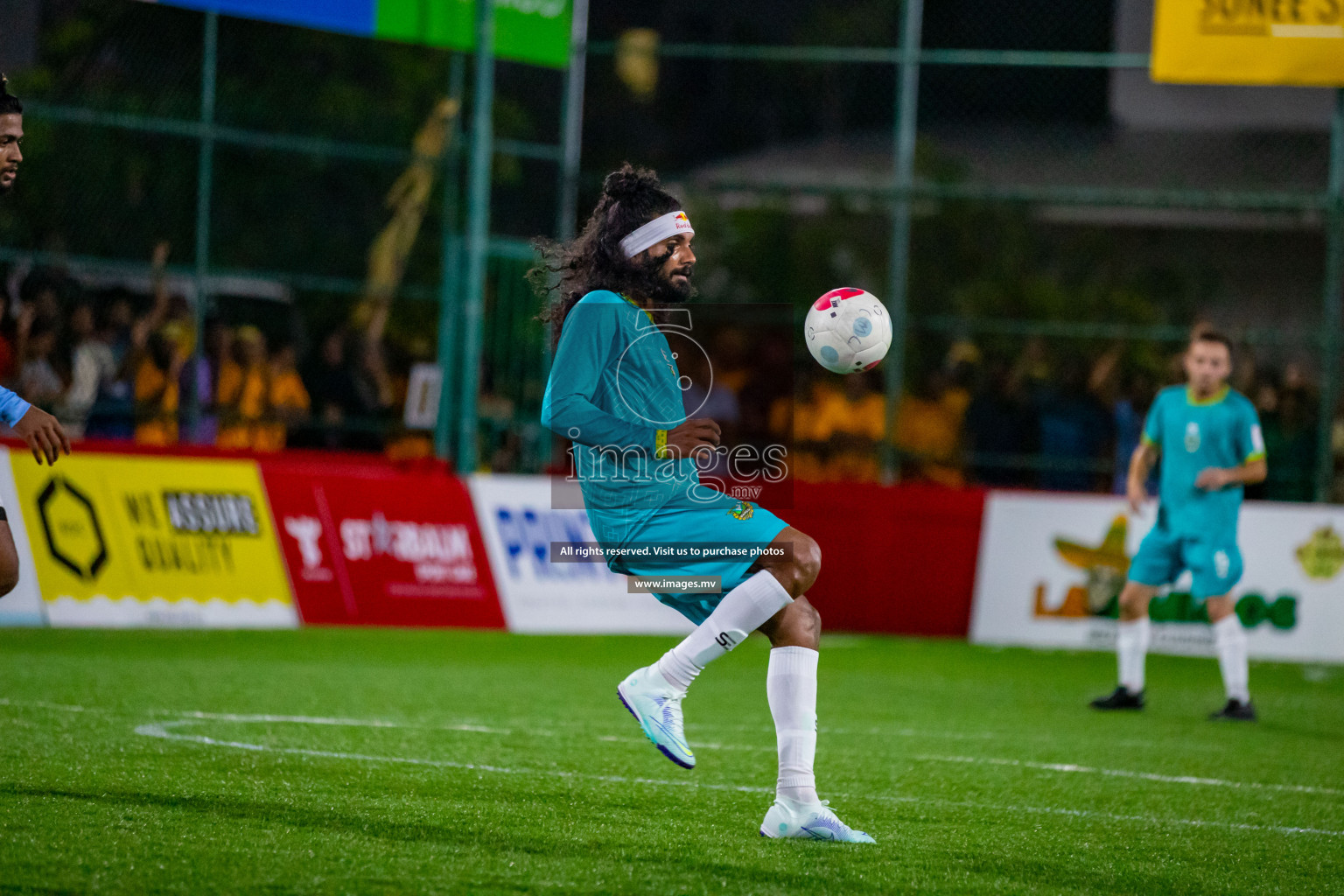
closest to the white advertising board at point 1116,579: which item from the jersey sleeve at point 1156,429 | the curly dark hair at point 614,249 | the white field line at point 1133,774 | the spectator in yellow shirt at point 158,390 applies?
the jersey sleeve at point 1156,429

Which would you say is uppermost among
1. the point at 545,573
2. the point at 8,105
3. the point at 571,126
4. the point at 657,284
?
the point at 571,126

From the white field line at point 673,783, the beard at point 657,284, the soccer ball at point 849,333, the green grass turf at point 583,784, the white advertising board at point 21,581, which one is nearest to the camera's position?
the green grass turf at point 583,784

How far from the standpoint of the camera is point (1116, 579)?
14312mm

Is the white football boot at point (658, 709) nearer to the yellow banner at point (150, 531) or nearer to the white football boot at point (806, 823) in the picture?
the white football boot at point (806, 823)

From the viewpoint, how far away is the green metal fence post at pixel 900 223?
1548cm

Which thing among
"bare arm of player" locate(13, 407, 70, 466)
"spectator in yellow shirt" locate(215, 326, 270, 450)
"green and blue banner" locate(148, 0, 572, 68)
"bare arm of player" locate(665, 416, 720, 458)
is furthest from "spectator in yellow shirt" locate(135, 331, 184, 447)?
"bare arm of player" locate(665, 416, 720, 458)

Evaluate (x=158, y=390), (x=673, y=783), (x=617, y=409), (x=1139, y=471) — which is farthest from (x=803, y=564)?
(x=158, y=390)

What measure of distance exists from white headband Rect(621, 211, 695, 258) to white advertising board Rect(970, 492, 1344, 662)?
28.8 feet

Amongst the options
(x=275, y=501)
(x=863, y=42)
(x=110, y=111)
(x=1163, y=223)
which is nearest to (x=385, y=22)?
(x=110, y=111)

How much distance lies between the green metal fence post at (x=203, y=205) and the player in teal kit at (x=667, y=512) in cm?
874

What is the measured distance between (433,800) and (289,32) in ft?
42.8

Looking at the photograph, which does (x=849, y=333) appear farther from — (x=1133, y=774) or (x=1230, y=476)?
(x=1230, y=476)

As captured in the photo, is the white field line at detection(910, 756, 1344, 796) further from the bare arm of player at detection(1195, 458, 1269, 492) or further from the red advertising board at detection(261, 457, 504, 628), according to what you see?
the red advertising board at detection(261, 457, 504, 628)

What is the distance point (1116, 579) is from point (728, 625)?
917cm
